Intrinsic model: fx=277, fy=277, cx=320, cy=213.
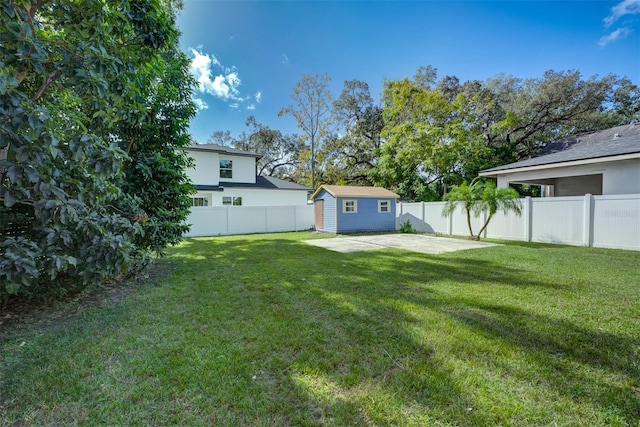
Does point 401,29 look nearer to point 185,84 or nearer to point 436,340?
point 185,84

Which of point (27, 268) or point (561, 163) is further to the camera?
point (561, 163)

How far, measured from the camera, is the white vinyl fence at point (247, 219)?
13.3 metres

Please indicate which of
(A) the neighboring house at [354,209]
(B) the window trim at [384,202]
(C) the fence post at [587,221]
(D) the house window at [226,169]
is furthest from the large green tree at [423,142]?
(D) the house window at [226,169]

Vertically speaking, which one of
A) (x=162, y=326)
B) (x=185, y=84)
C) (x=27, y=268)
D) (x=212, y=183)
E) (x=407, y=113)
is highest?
(x=407, y=113)

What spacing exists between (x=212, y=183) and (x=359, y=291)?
1478cm

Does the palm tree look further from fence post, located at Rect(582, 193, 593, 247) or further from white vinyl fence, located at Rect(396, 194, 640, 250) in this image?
fence post, located at Rect(582, 193, 593, 247)

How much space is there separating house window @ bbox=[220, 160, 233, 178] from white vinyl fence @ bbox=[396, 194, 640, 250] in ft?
44.3

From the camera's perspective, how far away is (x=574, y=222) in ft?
27.7

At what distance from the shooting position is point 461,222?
12.0m

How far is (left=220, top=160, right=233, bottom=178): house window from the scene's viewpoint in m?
17.6

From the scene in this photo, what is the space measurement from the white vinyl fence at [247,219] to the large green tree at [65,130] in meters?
9.43

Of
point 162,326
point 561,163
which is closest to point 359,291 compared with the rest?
point 162,326

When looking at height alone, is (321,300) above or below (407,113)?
below

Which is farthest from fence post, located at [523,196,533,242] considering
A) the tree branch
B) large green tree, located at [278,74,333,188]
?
large green tree, located at [278,74,333,188]
